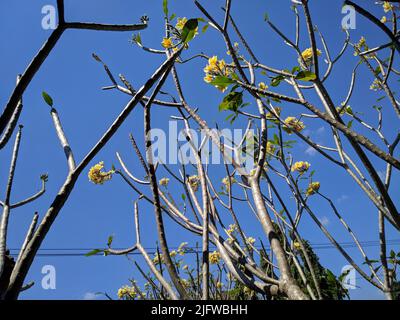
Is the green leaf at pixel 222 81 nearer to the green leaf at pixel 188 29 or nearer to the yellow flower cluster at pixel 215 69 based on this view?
the green leaf at pixel 188 29

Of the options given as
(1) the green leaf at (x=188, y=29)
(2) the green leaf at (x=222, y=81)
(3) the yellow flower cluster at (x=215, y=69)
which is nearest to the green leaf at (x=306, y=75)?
(2) the green leaf at (x=222, y=81)

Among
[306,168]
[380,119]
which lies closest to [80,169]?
[380,119]

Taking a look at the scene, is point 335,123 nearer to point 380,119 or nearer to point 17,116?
point 17,116

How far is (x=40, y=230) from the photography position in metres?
0.37

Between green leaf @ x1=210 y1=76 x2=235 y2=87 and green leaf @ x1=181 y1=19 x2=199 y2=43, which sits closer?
green leaf @ x1=181 y1=19 x2=199 y2=43

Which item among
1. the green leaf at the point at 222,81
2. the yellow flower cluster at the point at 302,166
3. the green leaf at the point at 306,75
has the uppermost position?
the yellow flower cluster at the point at 302,166

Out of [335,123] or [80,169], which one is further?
[335,123]

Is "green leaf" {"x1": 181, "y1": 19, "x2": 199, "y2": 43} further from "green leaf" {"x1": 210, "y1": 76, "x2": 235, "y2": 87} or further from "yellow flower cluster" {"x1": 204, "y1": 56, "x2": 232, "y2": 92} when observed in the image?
"yellow flower cluster" {"x1": 204, "y1": 56, "x2": 232, "y2": 92}

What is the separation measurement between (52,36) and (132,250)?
2.30 feet

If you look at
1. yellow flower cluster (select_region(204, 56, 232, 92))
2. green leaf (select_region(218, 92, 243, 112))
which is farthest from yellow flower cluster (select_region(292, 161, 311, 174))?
green leaf (select_region(218, 92, 243, 112))

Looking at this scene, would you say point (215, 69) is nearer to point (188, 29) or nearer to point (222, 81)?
point (222, 81)
